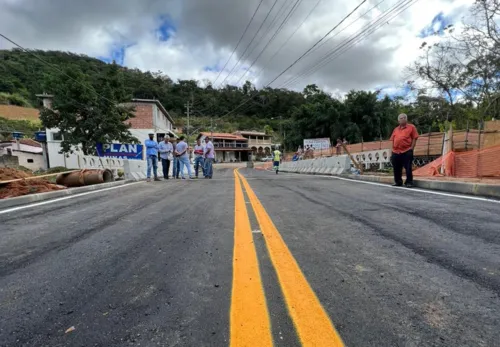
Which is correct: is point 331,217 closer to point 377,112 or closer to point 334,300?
point 334,300

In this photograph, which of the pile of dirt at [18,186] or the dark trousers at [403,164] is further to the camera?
the dark trousers at [403,164]

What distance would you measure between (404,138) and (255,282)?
6.62 metres

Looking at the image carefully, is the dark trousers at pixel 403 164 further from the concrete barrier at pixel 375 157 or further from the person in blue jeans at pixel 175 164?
the concrete barrier at pixel 375 157

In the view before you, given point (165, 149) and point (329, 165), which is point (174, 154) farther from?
point (329, 165)

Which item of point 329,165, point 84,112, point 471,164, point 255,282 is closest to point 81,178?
point 255,282

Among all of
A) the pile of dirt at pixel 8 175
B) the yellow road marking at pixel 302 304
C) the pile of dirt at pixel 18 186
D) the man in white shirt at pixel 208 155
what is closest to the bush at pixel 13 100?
the man in white shirt at pixel 208 155

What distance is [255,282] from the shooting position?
5.70 ft

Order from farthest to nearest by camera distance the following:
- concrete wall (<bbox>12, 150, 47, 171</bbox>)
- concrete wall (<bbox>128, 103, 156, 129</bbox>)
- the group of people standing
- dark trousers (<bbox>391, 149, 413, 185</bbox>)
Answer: concrete wall (<bbox>128, 103, 156, 129</bbox>) < concrete wall (<bbox>12, 150, 47, 171</bbox>) < the group of people standing < dark trousers (<bbox>391, 149, 413, 185</bbox>)

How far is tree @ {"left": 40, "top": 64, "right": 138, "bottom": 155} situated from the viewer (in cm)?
2142

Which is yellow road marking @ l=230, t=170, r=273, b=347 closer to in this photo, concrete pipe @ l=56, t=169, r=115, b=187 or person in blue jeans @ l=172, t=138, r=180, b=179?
concrete pipe @ l=56, t=169, r=115, b=187

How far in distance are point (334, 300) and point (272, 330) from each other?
436 millimetres

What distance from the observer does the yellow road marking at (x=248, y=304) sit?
4.00 feet

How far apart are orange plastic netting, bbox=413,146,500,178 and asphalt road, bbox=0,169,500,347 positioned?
199 inches

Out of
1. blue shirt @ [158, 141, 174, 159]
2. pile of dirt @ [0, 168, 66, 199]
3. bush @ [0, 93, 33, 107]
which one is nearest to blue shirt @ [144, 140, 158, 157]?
blue shirt @ [158, 141, 174, 159]
